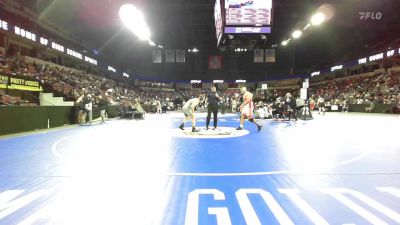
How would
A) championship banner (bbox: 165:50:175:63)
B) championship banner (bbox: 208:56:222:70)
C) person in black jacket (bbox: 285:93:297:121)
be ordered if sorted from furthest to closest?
championship banner (bbox: 208:56:222:70)
championship banner (bbox: 165:50:175:63)
person in black jacket (bbox: 285:93:297:121)

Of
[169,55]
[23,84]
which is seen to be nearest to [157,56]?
[169,55]

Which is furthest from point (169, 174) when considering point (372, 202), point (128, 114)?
point (128, 114)

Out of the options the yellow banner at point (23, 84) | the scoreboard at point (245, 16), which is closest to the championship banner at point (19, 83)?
the yellow banner at point (23, 84)

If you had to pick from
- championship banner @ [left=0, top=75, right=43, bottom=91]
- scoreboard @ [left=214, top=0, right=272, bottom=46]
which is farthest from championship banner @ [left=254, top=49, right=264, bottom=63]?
championship banner @ [left=0, top=75, right=43, bottom=91]

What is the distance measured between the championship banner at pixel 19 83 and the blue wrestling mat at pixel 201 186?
9.63 m

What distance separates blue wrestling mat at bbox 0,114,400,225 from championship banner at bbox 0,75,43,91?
9632mm

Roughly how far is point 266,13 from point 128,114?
12.1 metres

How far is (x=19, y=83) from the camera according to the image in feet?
52.9

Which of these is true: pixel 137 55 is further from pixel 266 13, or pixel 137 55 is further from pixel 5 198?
pixel 5 198

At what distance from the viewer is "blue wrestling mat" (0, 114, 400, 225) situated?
3129 mm

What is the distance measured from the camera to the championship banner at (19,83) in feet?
49.2

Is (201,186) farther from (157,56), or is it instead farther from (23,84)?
(157,56)

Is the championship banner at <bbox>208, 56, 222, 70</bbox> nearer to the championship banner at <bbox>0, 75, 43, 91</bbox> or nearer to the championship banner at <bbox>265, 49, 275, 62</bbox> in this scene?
the championship banner at <bbox>265, 49, 275, 62</bbox>

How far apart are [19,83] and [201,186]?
15.6 metres
